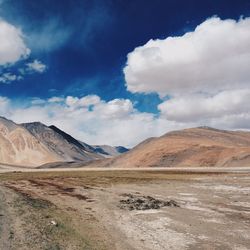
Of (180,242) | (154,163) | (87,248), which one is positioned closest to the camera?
(87,248)

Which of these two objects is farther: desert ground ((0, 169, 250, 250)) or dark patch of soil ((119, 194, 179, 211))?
dark patch of soil ((119, 194, 179, 211))

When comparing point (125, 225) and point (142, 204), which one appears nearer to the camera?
point (125, 225)

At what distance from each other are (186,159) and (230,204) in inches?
5677

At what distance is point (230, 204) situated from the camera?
1411 inches

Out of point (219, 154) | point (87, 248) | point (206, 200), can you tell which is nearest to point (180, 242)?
point (87, 248)

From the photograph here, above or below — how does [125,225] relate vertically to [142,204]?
below

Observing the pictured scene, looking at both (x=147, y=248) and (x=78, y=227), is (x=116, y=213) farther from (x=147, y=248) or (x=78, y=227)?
(x=147, y=248)

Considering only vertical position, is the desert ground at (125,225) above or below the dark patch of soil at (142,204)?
below

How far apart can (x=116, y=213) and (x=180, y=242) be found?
10656 mm

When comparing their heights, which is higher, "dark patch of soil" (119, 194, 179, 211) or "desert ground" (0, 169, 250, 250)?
"dark patch of soil" (119, 194, 179, 211)

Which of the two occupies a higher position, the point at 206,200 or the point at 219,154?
the point at 219,154

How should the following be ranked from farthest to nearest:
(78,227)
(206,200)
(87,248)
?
(206,200), (78,227), (87,248)

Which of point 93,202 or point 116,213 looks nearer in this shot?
point 116,213

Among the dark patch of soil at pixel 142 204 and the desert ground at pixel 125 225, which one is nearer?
the desert ground at pixel 125 225
